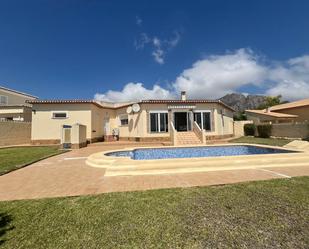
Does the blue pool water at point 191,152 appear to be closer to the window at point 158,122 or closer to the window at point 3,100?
the window at point 158,122

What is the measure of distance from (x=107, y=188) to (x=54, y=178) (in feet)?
11.2

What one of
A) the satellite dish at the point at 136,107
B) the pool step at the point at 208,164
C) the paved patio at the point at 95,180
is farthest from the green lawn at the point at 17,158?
the satellite dish at the point at 136,107

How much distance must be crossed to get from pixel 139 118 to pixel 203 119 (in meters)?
9.33

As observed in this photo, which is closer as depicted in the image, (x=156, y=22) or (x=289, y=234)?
(x=289, y=234)

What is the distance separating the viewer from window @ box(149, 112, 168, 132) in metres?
26.2

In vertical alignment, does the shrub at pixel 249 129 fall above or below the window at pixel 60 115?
below

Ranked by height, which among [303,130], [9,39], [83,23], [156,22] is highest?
[156,22]

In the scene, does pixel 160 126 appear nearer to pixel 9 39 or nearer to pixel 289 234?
pixel 9 39

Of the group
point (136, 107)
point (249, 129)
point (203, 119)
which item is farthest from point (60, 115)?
point (249, 129)

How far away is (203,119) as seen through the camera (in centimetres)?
2706

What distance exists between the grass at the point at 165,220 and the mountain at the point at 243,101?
382ft

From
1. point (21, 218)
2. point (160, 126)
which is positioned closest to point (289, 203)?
point (21, 218)

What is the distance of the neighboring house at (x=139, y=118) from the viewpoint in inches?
973

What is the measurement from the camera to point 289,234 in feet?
13.3
